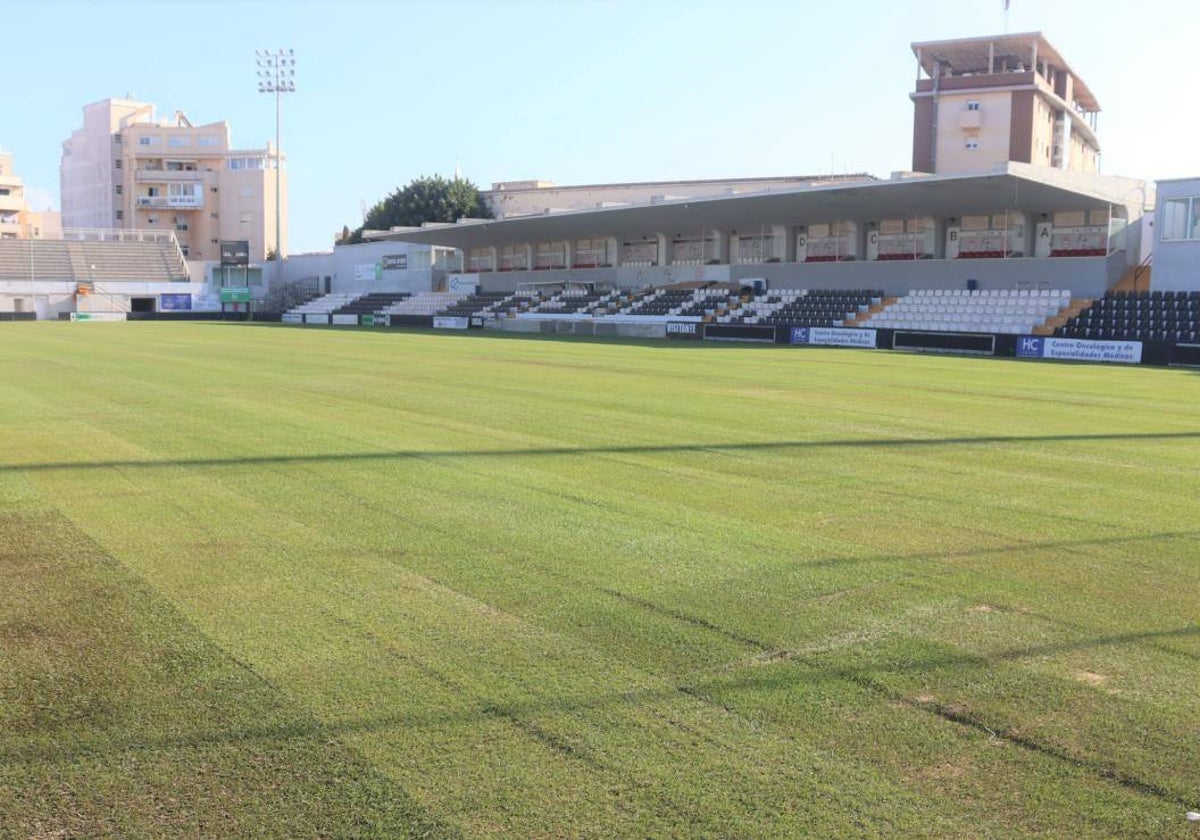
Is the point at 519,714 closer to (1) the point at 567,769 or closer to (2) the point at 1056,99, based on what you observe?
(1) the point at 567,769

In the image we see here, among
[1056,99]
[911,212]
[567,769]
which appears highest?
[1056,99]

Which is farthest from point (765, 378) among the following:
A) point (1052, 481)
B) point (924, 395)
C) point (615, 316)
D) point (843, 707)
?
point (615, 316)

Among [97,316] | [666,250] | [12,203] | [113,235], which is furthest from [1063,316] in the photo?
[12,203]

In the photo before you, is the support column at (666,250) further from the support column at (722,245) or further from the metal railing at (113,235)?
the metal railing at (113,235)

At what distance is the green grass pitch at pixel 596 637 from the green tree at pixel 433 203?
272 feet

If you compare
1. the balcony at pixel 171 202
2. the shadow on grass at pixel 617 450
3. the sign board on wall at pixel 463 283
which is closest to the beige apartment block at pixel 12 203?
the balcony at pixel 171 202

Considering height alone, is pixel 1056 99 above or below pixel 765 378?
above

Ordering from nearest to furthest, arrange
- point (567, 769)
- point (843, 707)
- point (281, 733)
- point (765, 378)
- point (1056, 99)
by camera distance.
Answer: point (567, 769) < point (281, 733) < point (843, 707) < point (765, 378) < point (1056, 99)

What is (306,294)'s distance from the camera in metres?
84.1

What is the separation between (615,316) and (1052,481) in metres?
44.2

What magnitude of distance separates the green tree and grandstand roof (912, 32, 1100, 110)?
130 ft

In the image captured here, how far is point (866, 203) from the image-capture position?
45.2 metres

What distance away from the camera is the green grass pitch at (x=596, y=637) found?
358 centimetres

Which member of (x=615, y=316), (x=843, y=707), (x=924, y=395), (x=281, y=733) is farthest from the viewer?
(x=615, y=316)
